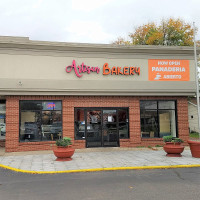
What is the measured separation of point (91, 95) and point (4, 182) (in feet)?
25.9

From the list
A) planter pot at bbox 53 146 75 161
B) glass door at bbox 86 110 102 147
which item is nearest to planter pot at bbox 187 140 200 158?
glass door at bbox 86 110 102 147

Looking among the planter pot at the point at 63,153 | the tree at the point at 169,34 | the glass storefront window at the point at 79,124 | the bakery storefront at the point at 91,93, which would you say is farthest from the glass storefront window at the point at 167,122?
the tree at the point at 169,34

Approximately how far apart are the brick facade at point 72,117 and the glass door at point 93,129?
0.44 meters

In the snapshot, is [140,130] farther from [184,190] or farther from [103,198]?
[103,198]

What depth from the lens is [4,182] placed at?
807 centimetres

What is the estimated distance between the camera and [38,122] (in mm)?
14352

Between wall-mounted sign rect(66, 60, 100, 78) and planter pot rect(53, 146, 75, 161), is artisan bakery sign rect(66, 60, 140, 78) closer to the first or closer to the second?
wall-mounted sign rect(66, 60, 100, 78)

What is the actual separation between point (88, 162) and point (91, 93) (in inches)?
194

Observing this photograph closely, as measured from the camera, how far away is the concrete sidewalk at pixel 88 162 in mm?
9828

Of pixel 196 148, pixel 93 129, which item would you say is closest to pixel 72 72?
pixel 93 129

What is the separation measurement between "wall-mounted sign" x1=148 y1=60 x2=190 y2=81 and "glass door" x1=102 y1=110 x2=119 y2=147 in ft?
11.3

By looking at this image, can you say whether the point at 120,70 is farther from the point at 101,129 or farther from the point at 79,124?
the point at 79,124

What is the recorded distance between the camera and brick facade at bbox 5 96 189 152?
45.4 feet

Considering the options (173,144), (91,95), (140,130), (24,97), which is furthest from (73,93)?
(173,144)
